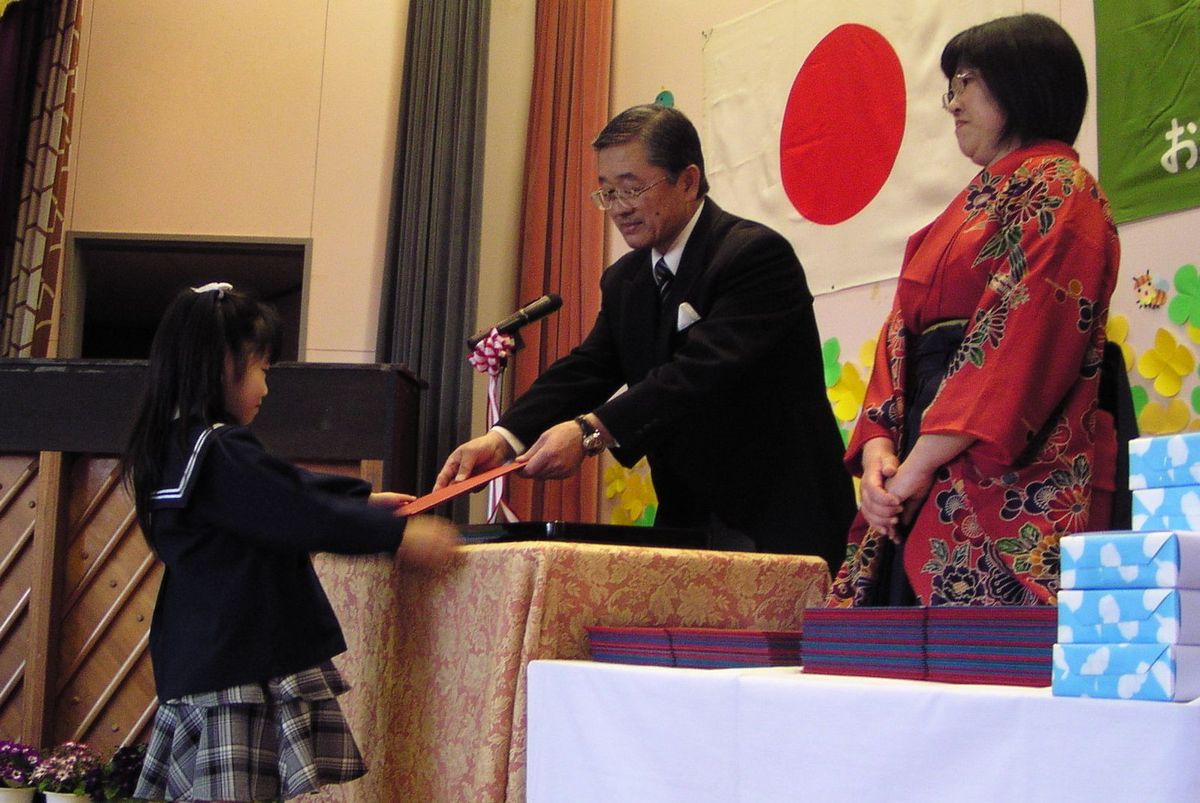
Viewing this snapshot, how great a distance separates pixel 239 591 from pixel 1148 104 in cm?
198

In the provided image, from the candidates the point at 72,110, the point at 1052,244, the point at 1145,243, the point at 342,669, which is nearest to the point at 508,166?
the point at 72,110

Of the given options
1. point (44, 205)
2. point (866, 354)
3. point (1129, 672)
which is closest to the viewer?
point (1129, 672)

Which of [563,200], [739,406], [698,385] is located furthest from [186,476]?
[563,200]

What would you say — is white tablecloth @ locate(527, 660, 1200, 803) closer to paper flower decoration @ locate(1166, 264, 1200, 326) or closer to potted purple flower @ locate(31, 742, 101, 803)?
paper flower decoration @ locate(1166, 264, 1200, 326)

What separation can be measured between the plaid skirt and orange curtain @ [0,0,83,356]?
9.51 ft

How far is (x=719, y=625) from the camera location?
1689mm

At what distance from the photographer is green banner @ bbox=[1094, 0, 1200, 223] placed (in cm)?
254

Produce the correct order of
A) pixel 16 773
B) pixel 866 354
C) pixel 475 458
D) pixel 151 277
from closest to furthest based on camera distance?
pixel 475 458
pixel 16 773
pixel 866 354
pixel 151 277

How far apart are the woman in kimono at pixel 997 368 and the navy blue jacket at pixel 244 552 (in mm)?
655

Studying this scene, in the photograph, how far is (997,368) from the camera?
4.72 ft

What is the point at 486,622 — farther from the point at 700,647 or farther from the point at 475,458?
the point at 475,458

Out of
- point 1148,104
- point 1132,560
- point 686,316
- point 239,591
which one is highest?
point 1148,104

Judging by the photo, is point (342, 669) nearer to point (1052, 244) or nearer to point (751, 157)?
point (1052, 244)

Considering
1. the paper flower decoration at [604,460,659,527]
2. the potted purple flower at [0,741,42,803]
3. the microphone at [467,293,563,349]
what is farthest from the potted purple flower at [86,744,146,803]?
the paper flower decoration at [604,460,659,527]
